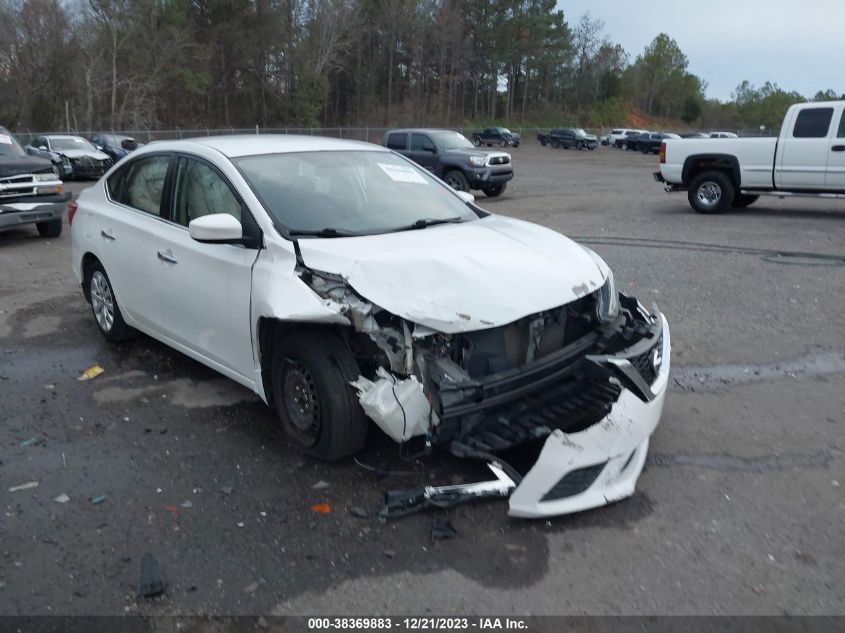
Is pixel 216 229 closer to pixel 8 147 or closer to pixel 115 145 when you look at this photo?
pixel 8 147

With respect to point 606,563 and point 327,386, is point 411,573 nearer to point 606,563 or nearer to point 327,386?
point 606,563

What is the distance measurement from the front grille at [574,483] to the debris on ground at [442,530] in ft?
1.45

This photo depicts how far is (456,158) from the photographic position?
18938 millimetres

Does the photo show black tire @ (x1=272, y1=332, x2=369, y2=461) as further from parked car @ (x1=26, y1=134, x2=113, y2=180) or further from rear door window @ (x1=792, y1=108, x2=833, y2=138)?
parked car @ (x1=26, y1=134, x2=113, y2=180)

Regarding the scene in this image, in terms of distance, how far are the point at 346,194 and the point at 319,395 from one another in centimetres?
152

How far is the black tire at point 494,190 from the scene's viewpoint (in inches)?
763

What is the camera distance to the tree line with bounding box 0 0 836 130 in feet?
143

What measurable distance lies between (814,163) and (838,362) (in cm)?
900

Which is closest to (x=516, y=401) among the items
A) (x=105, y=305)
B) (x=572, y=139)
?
(x=105, y=305)

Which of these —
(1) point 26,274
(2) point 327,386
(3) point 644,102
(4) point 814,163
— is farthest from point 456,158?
(3) point 644,102

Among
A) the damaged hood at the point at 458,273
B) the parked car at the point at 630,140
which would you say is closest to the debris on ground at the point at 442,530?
the damaged hood at the point at 458,273

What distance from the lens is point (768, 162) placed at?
45.5ft

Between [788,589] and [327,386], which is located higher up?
[327,386]

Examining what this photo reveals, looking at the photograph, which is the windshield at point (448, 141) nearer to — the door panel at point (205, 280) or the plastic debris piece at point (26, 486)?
the door panel at point (205, 280)
